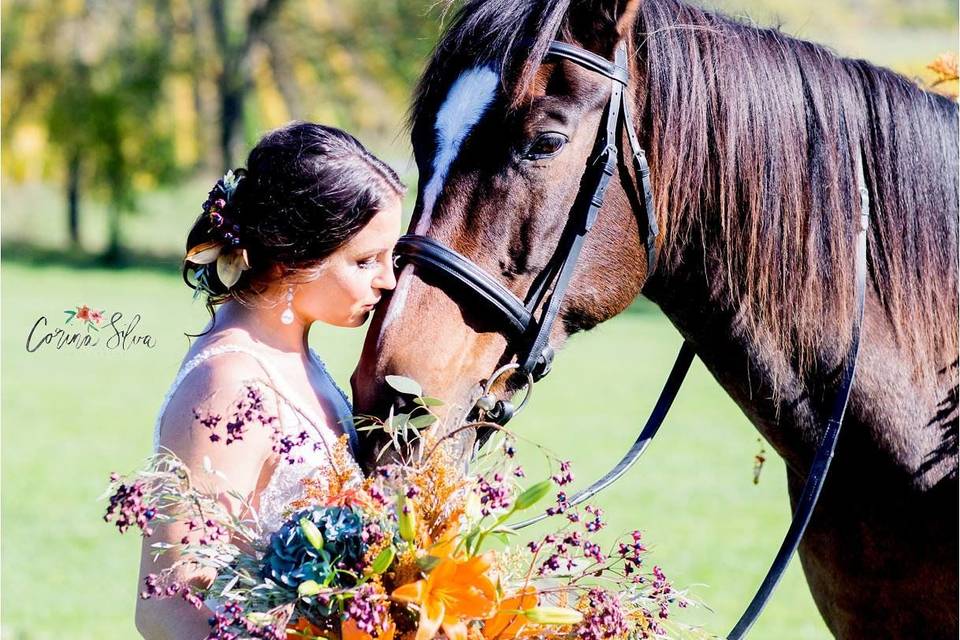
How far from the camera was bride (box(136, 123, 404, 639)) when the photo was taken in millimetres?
1814

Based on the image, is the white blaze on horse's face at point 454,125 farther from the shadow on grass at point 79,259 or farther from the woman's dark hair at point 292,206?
the shadow on grass at point 79,259

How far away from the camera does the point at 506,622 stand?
5.03ft

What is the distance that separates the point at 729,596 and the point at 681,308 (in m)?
3.99

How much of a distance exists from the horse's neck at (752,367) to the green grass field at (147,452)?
0.26 m

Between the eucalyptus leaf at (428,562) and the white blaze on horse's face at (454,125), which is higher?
the white blaze on horse's face at (454,125)

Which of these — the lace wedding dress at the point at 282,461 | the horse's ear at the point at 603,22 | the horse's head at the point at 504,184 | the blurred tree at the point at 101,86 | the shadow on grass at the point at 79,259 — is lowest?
the lace wedding dress at the point at 282,461

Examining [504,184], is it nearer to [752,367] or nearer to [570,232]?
[570,232]

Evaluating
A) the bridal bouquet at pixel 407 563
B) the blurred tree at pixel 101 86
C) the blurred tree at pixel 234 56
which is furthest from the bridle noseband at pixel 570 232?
the blurred tree at pixel 234 56

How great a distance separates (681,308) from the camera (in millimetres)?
2330

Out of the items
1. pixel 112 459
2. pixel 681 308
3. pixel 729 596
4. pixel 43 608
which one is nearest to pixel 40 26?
pixel 112 459

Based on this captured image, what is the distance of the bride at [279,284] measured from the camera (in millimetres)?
1814

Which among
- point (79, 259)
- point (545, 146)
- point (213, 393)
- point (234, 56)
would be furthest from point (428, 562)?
point (79, 259)

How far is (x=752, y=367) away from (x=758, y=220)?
0.33 m

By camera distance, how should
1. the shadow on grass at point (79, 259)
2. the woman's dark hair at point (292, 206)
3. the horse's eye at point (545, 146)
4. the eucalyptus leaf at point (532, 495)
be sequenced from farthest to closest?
the shadow on grass at point (79, 259), the horse's eye at point (545, 146), the woman's dark hair at point (292, 206), the eucalyptus leaf at point (532, 495)
